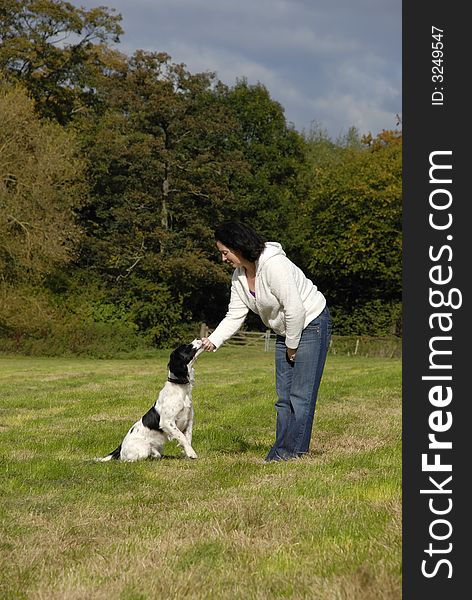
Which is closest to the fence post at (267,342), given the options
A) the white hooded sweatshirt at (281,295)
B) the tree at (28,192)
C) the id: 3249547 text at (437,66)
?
the tree at (28,192)

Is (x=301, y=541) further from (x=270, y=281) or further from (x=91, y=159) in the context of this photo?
(x=91, y=159)

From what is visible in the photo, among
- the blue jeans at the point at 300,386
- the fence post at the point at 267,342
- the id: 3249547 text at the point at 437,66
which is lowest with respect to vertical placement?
the fence post at the point at 267,342

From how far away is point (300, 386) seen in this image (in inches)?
328

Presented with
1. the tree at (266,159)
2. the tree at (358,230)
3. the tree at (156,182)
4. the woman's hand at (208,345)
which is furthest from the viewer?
the tree at (266,159)

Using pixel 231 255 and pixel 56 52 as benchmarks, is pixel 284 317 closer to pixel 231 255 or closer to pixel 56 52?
pixel 231 255

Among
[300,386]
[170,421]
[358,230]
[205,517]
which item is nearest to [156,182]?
[358,230]

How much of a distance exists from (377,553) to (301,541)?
0.64 meters

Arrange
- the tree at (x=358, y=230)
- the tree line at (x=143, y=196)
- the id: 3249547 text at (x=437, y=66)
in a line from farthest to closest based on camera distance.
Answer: the tree at (x=358, y=230), the tree line at (x=143, y=196), the id: 3249547 text at (x=437, y=66)

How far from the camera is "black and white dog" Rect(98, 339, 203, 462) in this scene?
911cm

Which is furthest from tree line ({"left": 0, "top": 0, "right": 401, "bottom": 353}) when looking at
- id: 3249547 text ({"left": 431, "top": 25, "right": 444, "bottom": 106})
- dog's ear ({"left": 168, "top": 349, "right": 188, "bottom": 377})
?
id: 3249547 text ({"left": 431, "top": 25, "right": 444, "bottom": 106})

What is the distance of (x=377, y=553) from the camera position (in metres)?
4.32

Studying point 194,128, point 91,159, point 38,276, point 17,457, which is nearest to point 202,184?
point 194,128

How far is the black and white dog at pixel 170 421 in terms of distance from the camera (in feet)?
29.9

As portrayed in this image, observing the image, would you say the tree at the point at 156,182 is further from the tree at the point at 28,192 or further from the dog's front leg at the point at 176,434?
the dog's front leg at the point at 176,434
